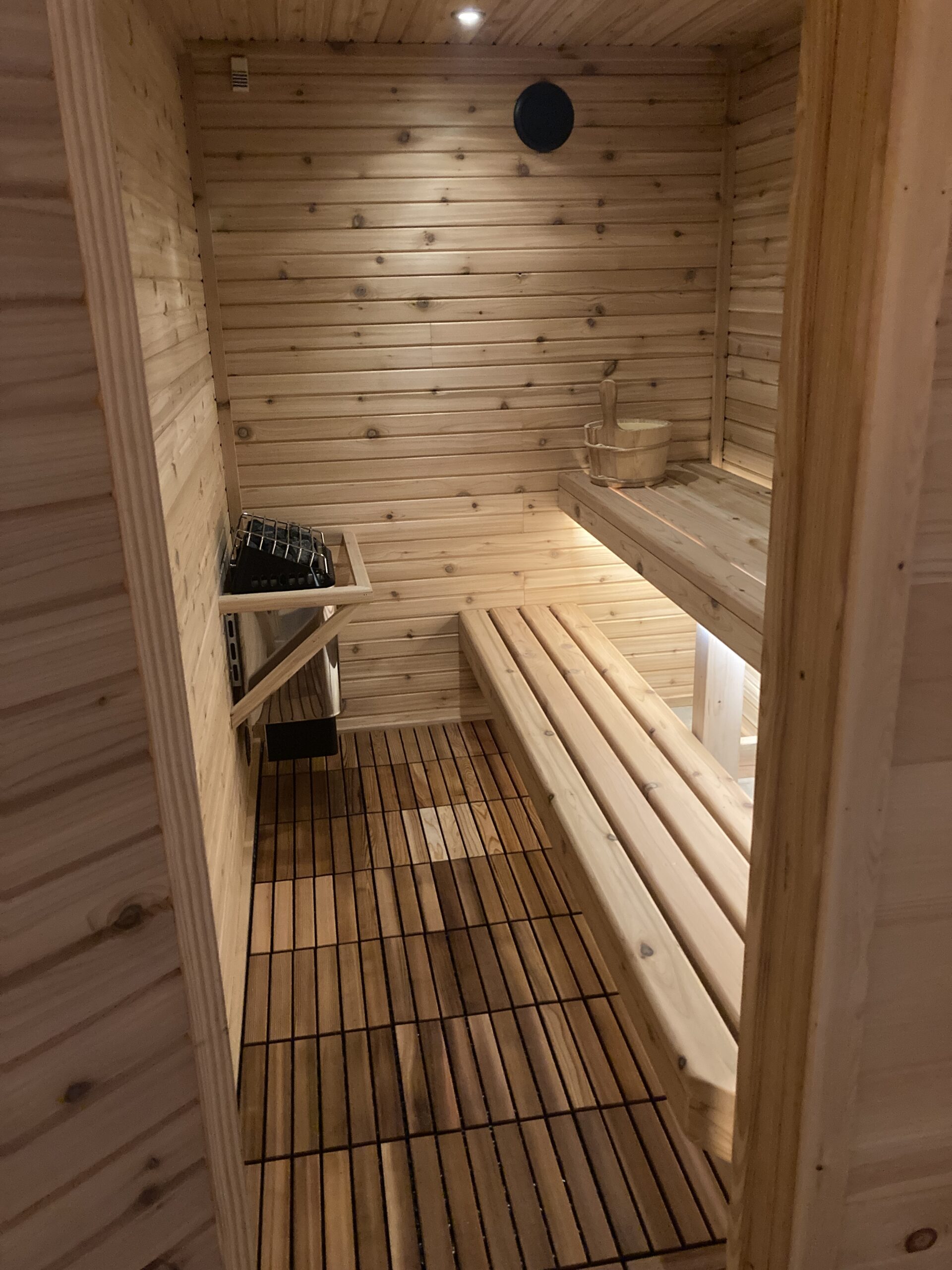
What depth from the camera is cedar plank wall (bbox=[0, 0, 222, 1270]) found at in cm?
66

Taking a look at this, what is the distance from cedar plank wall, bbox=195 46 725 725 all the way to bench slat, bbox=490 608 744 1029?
0.85 metres

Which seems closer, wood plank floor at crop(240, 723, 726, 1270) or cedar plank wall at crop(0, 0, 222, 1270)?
cedar plank wall at crop(0, 0, 222, 1270)

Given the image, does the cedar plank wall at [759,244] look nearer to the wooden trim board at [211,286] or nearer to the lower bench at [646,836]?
the lower bench at [646,836]

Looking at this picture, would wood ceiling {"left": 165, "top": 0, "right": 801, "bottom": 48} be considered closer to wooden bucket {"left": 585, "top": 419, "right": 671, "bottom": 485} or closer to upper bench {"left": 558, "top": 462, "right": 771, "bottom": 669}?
wooden bucket {"left": 585, "top": 419, "right": 671, "bottom": 485}

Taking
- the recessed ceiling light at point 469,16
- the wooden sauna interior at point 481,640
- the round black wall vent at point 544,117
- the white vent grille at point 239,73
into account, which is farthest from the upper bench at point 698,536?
the white vent grille at point 239,73

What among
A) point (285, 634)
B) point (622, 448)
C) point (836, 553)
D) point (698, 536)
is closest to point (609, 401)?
point (622, 448)

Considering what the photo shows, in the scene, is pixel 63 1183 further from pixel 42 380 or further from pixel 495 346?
pixel 495 346

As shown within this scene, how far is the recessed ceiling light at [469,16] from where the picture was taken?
10.4 ft

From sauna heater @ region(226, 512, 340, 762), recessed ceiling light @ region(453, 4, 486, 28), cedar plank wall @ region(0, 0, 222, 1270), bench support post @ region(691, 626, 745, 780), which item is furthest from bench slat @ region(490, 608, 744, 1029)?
recessed ceiling light @ region(453, 4, 486, 28)

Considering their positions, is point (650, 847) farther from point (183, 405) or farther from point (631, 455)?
point (631, 455)

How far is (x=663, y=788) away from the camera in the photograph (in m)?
2.78

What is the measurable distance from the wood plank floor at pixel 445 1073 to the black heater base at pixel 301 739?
1.09 feet

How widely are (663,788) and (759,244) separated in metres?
2.35

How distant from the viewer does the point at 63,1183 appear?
2.68 feet
